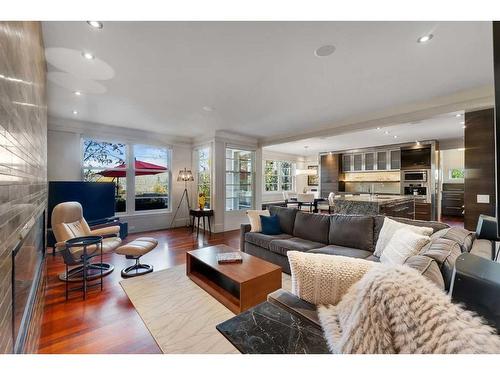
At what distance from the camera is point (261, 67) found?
99.9 inches

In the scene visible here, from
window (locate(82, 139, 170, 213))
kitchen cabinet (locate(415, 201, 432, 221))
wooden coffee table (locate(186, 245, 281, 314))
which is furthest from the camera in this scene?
kitchen cabinet (locate(415, 201, 432, 221))

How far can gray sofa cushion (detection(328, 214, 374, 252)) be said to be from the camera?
2.80m

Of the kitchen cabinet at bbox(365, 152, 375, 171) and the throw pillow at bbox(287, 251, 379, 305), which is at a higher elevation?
the kitchen cabinet at bbox(365, 152, 375, 171)

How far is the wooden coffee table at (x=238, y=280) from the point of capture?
2.08 metres

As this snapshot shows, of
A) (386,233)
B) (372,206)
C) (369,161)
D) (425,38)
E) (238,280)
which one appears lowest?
(238,280)

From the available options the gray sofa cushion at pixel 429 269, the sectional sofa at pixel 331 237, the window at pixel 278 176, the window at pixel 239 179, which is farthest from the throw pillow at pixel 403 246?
the window at pixel 278 176

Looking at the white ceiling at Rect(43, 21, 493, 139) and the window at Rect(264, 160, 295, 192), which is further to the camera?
the window at Rect(264, 160, 295, 192)

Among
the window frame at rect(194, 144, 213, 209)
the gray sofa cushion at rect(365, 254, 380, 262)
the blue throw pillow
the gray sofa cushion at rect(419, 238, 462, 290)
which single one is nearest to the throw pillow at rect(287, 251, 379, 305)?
the gray sofa cushion at rect(419, 238, 462, 290)

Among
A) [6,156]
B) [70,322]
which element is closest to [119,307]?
[70,322]

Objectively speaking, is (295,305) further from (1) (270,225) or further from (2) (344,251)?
(1) (270,225)

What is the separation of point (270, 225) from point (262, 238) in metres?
0.33

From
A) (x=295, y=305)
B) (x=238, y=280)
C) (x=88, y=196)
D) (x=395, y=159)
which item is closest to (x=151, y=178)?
(x=88, y=196)

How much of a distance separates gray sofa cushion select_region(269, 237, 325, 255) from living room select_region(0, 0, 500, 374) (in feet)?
0.13

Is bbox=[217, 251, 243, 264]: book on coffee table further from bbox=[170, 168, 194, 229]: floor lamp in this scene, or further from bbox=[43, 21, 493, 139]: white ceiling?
bbox=[170, 168, 194, 229]: floor lamp
